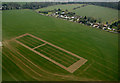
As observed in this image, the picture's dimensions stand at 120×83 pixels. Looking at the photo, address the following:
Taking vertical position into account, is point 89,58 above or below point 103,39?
below

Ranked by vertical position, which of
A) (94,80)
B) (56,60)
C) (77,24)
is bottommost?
(94,80)

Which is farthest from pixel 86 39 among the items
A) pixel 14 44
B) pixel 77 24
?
pixel 14 44

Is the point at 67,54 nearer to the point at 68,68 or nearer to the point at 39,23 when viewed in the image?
the point at 68,68

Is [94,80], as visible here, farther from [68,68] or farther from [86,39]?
[86,39]

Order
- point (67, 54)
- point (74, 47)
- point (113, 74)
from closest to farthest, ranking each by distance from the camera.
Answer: point (113, 74)
point (67, 54)
point (74, 47)

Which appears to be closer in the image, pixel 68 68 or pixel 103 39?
pixel 68 68

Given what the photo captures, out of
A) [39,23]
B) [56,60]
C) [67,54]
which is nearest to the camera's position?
[56,60]

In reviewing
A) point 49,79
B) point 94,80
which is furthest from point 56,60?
point 94,80
